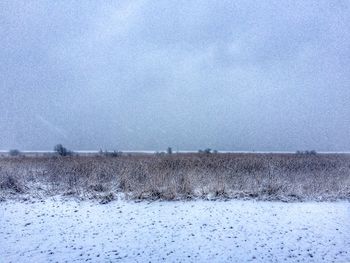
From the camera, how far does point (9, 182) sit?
44.7ft

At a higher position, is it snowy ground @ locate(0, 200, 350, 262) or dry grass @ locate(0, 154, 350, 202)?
dry grass @ locate(0, 154, 350, 202)

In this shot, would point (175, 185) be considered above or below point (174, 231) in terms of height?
above

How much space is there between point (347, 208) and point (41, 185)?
13642mm

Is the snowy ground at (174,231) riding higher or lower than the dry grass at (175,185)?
lower

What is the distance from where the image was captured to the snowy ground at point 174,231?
736 cm

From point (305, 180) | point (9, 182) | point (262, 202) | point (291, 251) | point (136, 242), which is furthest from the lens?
point (305, 180)

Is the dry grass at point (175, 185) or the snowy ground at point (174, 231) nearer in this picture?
the snowy ground at point (174, 231)

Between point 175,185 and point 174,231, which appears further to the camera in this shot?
point 175,185

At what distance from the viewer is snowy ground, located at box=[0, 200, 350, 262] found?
24.2ft

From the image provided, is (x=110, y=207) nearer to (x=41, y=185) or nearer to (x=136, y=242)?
(x=136, y=242)

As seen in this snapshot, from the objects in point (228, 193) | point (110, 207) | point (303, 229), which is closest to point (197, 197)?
point (228, 193)

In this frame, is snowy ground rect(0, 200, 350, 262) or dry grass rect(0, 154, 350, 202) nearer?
snowy ground rect(0, 200, 350, 262)

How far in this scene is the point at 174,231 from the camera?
881 centimetres

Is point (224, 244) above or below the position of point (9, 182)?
below
